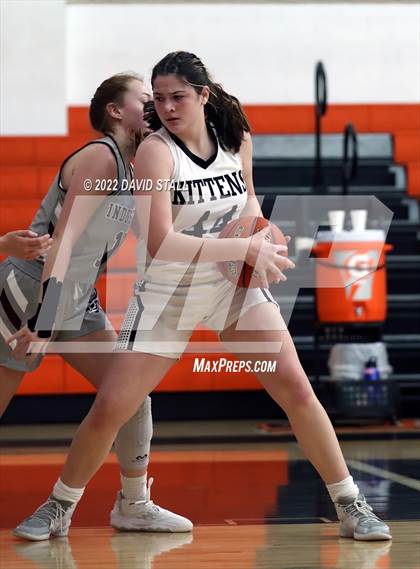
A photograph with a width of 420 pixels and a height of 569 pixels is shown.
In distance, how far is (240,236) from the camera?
10.2 feet

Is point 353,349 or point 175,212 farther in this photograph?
point 353,349

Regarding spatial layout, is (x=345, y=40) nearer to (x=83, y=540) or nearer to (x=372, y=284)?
(x=372, y=284)

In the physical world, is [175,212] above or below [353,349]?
above

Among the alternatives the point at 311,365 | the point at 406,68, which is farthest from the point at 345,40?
the point at 311,365

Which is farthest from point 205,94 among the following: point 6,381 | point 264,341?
point 6,381

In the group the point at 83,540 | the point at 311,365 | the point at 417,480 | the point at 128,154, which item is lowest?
the point at 311,365

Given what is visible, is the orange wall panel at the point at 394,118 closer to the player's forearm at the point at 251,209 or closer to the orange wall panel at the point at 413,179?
the orange wall panel at the point at 413,179

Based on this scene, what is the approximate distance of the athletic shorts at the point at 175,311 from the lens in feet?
10.3

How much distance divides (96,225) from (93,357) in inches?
14.6

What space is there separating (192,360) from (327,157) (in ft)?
7.91

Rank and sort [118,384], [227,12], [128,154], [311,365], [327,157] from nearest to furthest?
[118,384], [128,154], [311,365], [327,157], [227,12]

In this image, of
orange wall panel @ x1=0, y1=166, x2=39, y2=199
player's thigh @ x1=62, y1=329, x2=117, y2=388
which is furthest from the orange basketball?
orange wall panel @ x1=0, y1=166, x2=39, y2=199

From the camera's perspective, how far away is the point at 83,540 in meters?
3.29

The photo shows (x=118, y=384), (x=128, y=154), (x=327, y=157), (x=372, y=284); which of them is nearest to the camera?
(x=118, y=384)
